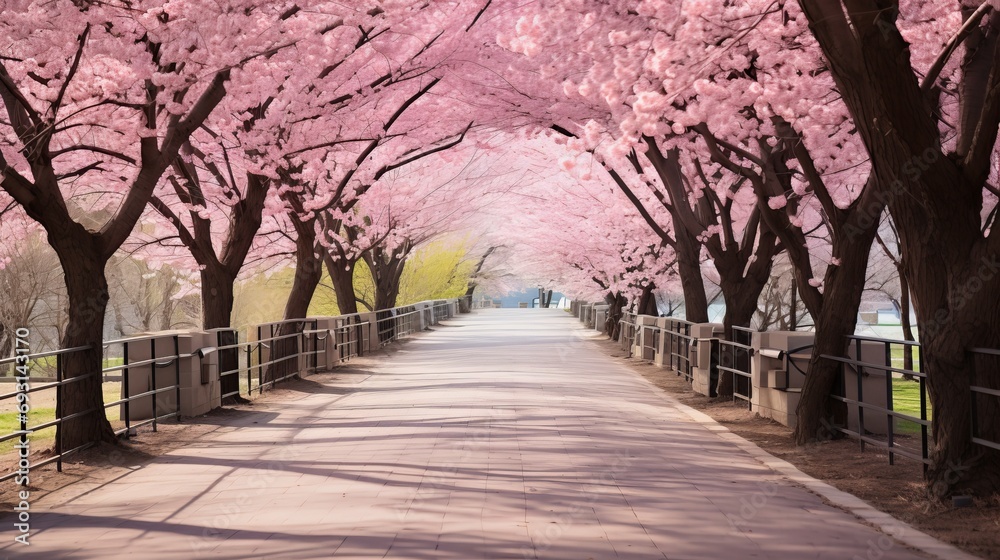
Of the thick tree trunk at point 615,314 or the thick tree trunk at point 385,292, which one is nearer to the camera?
the thick tree trunk at point 615,314

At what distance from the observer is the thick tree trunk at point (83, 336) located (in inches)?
399

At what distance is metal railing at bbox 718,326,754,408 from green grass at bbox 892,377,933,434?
288cm

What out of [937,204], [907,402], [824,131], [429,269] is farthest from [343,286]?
[429,269]

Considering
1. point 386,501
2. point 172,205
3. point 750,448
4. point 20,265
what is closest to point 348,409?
point 750,448

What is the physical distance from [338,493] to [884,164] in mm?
4850

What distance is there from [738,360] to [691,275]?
440 centimetres

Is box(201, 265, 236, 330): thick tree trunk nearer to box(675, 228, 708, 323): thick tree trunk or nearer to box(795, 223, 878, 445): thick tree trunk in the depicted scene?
box(675, 228, 708, 323): thick tree trunk

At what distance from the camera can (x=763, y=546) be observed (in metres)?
6.05

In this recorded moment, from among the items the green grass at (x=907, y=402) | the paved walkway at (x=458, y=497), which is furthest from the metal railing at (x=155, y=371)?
the green grass at (x=907, y=402)

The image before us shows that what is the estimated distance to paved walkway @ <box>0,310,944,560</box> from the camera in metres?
6.07

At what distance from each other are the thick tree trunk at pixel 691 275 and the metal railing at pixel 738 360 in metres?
3.13

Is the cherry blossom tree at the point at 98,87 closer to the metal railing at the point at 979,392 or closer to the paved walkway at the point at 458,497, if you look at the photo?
the paved walkway at the point at 458,497

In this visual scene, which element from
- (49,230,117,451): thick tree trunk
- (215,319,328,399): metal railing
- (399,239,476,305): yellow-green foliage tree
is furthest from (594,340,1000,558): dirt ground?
(399,239,476,305): yellow-green foliage tree

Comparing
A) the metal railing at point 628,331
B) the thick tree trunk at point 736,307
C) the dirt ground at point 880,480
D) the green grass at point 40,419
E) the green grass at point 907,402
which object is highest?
the thick tree trunk at point 736,307
